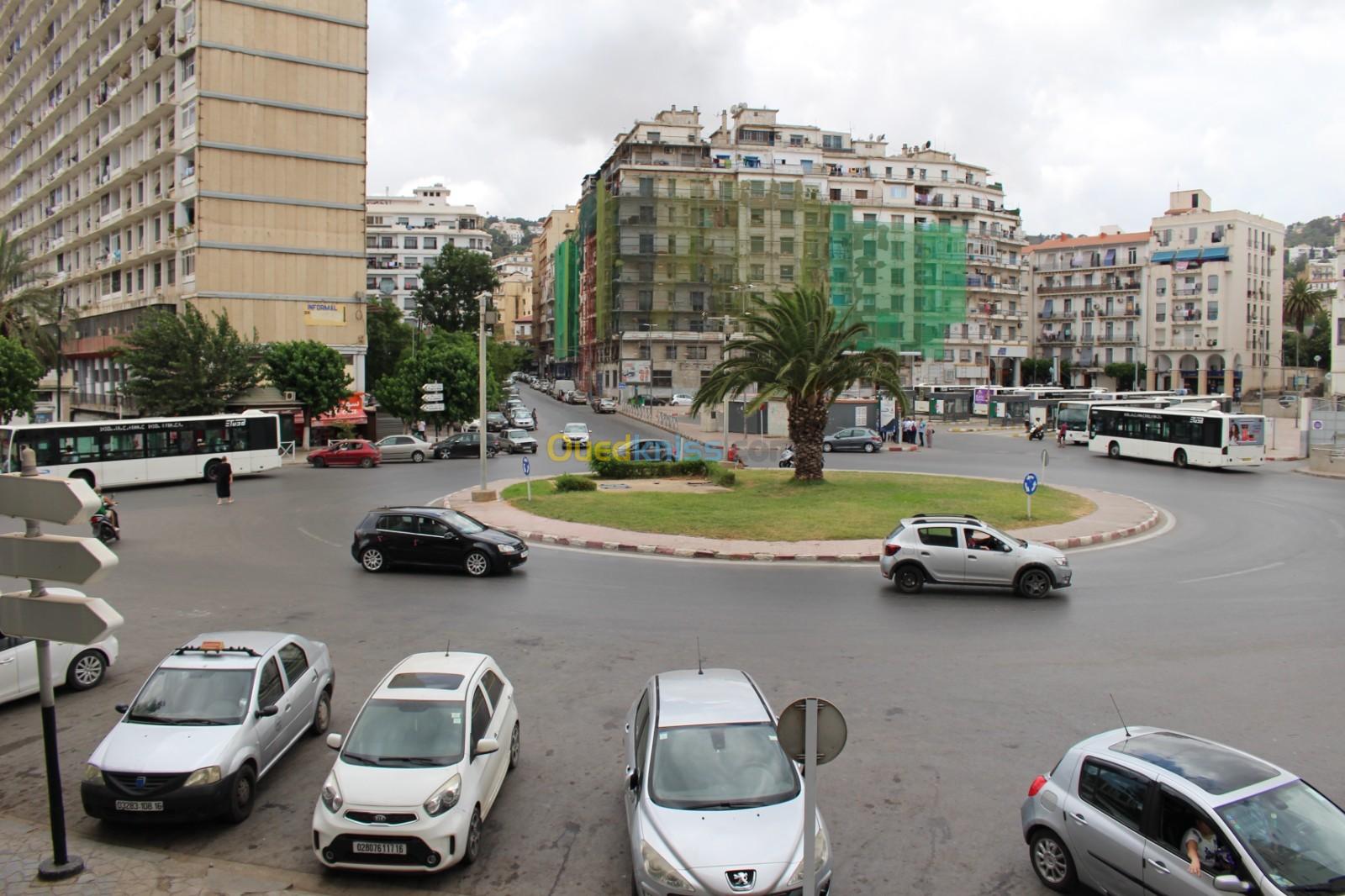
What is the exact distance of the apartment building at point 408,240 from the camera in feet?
403

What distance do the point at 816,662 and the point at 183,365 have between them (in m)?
39.7

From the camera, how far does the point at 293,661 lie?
1066cm

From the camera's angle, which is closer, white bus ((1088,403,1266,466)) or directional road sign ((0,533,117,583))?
directional road sign ((0,533,117,583))

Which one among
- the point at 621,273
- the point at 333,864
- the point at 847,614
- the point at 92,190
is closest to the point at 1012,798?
the point at 333,864

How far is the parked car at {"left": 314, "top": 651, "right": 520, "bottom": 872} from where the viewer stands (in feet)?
26.0

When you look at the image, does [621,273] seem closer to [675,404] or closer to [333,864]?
[675,404]

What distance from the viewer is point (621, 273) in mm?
87375

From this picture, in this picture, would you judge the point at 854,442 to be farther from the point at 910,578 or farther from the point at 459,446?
the point at 910,578

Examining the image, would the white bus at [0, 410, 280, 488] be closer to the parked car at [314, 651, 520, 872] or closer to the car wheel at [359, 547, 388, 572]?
the car wheel at [359, 547, 388, 572]

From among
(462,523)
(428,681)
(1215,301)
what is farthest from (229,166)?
(1215,301)

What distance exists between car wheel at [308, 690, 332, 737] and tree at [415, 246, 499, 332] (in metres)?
96.1

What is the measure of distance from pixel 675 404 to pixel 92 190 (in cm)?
4534

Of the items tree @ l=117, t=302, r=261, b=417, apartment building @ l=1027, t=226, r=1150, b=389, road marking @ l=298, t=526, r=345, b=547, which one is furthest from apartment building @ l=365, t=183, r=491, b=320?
road marking @ l=298, t=526, r=345, b=547

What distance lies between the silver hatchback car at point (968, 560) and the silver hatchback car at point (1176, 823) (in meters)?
10.2
